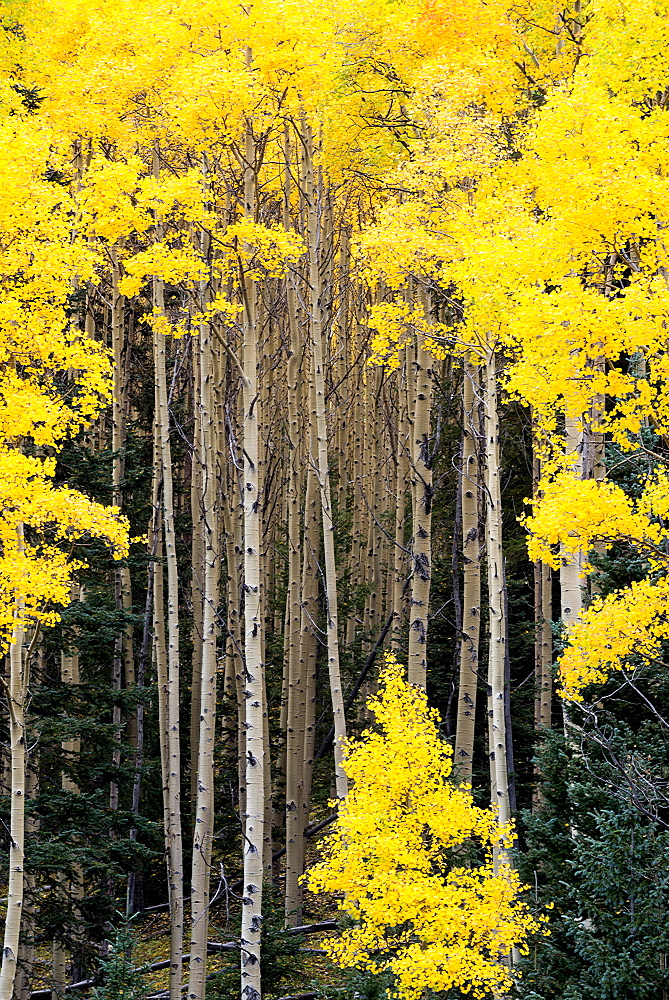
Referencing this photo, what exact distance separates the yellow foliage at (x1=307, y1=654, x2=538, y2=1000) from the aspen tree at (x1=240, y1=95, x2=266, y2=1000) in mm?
656

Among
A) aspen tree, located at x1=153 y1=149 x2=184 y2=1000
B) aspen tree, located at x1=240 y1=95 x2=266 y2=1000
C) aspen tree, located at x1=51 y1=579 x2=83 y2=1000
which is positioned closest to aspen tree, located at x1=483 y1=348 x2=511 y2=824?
aspen tree, located at x1=240 y1=95 x2=266 y2=1000

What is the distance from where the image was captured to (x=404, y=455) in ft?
50.1

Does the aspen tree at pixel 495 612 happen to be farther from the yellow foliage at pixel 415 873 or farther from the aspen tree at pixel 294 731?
the aspen tree at pixel 294 731

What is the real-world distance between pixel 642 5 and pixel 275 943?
34.7 ft

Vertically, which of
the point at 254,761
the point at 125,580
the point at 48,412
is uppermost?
the point at 125,580

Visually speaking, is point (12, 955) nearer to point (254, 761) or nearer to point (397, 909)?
point (254, 761)

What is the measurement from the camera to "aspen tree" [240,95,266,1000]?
9266mm

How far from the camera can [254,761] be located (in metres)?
9.54

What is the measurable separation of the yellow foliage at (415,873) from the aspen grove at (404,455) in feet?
0.12

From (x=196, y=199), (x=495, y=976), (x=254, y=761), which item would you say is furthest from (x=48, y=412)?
(x=495, y=976)

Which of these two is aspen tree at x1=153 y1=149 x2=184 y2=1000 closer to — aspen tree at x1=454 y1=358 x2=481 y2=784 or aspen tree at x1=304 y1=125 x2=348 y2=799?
aspen tree at x1=304 y1=125 x2=348 y2=799

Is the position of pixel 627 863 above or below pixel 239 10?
below

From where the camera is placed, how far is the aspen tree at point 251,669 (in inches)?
365

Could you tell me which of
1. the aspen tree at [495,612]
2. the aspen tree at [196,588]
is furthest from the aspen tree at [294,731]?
the aspen tree at [495,612]
